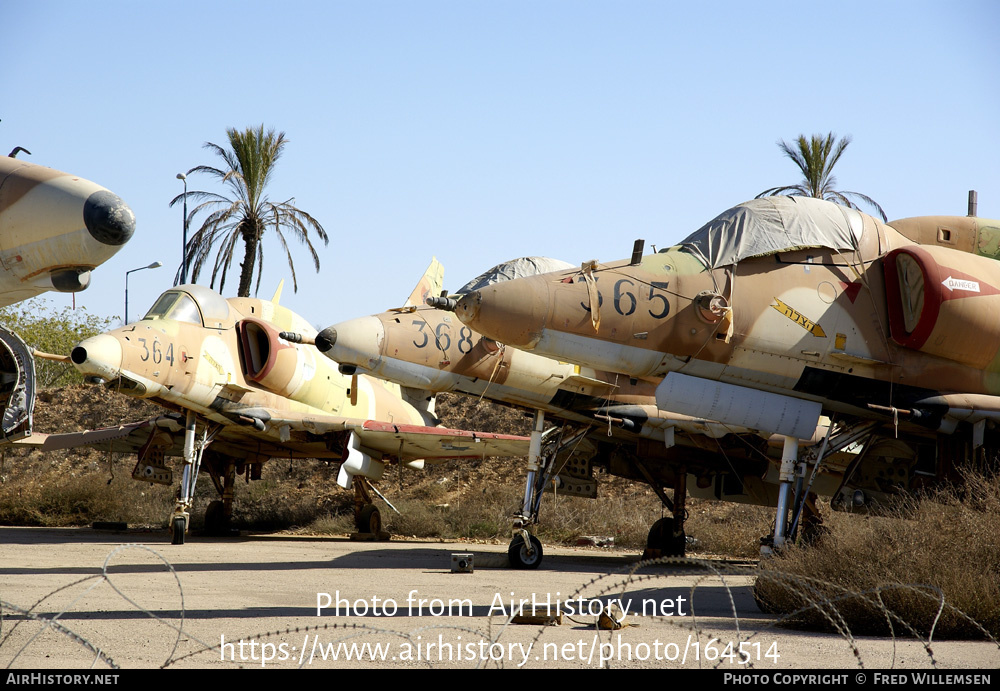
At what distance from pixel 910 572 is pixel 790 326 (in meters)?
3.74

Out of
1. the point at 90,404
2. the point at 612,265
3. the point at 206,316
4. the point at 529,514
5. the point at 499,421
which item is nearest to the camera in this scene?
the point at 612,265

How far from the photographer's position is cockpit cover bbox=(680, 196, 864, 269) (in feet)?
37.0

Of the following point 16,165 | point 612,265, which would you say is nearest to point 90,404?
point 612,265

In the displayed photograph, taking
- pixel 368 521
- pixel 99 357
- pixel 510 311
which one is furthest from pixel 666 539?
pixel 99 357

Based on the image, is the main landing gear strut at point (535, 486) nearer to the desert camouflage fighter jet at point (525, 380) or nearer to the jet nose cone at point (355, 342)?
the desert camouflage fighter jet at point (525, 380)

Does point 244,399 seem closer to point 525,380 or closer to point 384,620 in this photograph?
point 525,380

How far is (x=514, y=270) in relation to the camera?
14805 millimetres

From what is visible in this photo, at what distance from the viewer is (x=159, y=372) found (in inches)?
666

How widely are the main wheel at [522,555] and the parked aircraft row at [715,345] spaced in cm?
3

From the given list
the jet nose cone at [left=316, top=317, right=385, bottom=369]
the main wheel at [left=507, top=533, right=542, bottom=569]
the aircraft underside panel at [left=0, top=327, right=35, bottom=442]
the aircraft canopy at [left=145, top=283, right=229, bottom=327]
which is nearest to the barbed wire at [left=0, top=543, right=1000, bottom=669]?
the aircraft underside panel at [left=0, top=327, right=35, bottom=442]

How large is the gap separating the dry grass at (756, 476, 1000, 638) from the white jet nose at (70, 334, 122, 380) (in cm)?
1154

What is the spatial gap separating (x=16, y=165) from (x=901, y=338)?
9819 mm

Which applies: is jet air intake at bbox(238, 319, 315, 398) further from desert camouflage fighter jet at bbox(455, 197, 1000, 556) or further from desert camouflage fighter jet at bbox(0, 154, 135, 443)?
desert camouflage fighter jet at bbox(0, 154, 135, 443)
